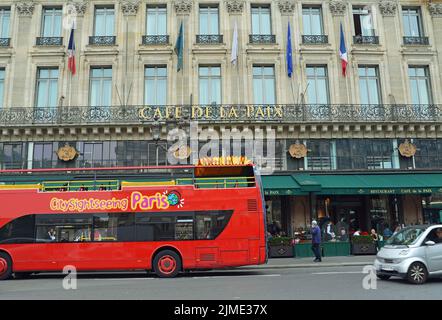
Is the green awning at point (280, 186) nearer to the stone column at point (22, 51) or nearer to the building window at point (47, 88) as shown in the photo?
the building window at point (47, 88)

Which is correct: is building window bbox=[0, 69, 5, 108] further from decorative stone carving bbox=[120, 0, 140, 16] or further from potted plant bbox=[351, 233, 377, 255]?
potted plant bbox=[351, 233, 377, 255]

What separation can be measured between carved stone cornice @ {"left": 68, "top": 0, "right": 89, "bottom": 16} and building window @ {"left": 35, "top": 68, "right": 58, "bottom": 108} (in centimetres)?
366

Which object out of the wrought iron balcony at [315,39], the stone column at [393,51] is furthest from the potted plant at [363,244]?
the wrought iron balcony at [315,39]

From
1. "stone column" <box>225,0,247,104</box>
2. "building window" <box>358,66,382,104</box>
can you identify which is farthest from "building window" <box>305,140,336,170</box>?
"stone column" <box>225,0,247,104</box>

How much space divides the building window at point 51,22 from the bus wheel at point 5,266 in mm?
14574

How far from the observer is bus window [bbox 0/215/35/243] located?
44.5 ft

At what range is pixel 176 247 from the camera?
1343 cm

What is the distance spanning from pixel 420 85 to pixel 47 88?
72.0 feet

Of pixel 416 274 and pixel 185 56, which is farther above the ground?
pixel 185 56

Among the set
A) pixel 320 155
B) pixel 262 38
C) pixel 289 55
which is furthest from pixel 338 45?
pixel 320 155

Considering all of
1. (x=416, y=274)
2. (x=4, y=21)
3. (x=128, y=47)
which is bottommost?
(x=416, y=274)

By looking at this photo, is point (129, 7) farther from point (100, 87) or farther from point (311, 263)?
point (311, 263)
